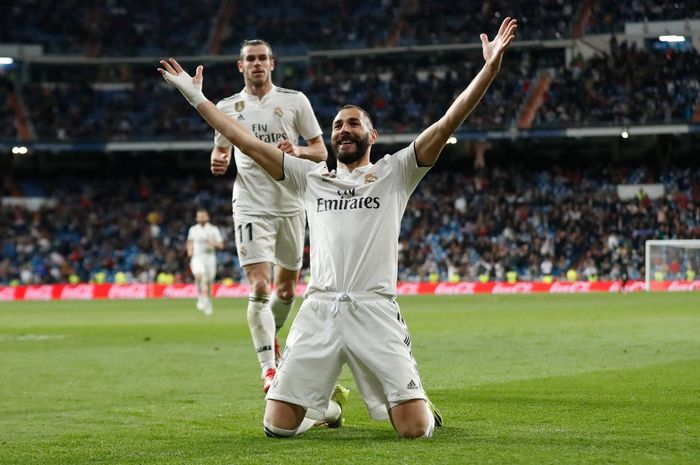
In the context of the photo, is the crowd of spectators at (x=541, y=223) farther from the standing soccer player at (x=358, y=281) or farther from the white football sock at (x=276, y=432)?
the white football sock at (x=276, y=432)

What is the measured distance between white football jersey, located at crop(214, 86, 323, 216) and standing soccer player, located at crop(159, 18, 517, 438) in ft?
8.67

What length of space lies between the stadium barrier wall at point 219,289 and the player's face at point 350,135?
28808 millimetres

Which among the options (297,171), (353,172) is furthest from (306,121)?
(353,172)

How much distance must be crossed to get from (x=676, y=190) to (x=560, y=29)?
8.74 m

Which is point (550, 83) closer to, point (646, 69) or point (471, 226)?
point (646, 69)

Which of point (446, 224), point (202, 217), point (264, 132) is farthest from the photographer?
point (446, 224)

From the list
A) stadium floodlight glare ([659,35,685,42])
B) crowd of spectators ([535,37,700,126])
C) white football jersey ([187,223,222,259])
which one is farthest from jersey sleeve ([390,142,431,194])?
stadium floodlight glare ([659,35,685,42])

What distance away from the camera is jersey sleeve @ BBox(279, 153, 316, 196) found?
24.4 feet

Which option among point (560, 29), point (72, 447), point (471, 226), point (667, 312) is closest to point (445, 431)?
point (72, 447)

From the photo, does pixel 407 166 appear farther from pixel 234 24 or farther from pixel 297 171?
pixel 234 24

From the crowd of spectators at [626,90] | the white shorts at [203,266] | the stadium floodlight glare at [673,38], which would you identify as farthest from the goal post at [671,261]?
the white shorts at [203,266]

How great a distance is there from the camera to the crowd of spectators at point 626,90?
141ft

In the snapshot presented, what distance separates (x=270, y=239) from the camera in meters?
10.0

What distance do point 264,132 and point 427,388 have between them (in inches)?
102
